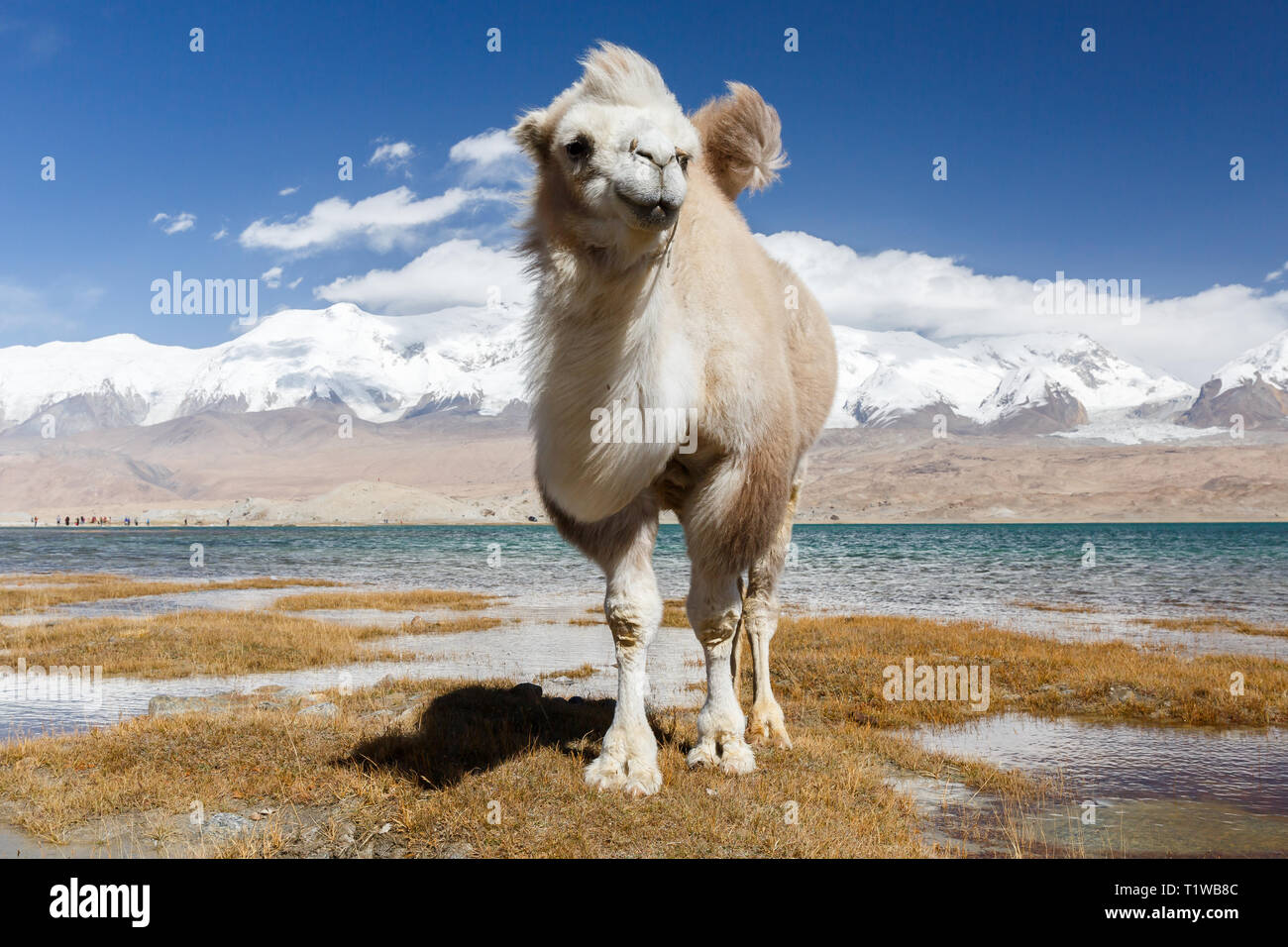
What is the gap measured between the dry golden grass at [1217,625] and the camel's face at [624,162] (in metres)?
17.7

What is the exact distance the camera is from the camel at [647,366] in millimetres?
3941

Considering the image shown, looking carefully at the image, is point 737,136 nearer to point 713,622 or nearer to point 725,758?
point 713,622

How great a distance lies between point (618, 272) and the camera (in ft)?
13.2

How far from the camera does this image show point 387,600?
23.8m

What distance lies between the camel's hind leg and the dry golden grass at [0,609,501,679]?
7.67 metres

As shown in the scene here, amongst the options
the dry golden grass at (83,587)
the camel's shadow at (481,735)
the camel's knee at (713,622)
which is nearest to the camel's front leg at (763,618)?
the camel's shadow at (481,735)

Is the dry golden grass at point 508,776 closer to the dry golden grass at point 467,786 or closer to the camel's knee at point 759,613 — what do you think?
the dry golden grass at point 467,786

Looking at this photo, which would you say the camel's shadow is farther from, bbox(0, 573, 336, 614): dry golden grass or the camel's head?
bbox(0, 573, 336, 614): dry golden grass

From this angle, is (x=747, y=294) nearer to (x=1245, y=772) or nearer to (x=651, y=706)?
(x=651, y=706)

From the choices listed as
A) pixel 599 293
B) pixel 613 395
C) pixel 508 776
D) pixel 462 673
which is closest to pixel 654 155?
pixel 599 293

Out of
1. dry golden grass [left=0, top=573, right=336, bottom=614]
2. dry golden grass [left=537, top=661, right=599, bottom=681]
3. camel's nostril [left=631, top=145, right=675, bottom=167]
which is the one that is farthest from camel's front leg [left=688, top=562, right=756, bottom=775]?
dry golden grass [left=0, top=573, right=336, bottom=614]

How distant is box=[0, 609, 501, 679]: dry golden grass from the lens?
12.0 meters

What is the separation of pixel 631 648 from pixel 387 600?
786 inches
